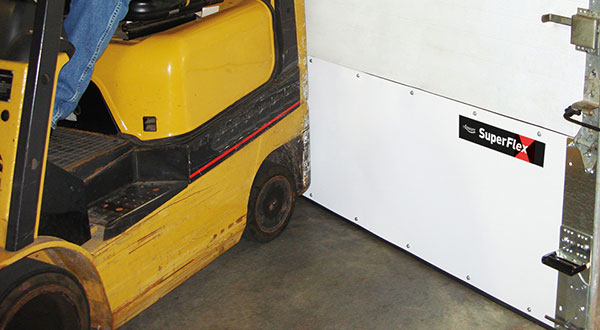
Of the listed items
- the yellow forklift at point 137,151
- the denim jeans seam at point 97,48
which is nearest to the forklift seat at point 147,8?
the yellow forklift at point 137,151

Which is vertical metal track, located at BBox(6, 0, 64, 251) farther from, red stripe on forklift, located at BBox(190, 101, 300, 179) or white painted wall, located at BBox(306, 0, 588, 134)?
white painted wall, located at BBox(306, 0, 588, 134)

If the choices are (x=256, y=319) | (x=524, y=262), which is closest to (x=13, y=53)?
(x=256, y=319)

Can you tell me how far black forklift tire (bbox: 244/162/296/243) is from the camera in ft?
13.0

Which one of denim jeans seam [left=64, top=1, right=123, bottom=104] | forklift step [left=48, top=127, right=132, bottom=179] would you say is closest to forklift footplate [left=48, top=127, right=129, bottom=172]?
forklift step [left=48, top=127, right=132, bottom=179]

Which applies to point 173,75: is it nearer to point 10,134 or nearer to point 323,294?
point 10,134

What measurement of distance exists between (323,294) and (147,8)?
1.62 m

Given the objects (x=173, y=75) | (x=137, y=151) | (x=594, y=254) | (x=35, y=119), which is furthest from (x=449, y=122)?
(x=35, y=119)

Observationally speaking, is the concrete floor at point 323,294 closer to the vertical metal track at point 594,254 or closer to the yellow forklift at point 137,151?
the yellow forklift at point 137,151

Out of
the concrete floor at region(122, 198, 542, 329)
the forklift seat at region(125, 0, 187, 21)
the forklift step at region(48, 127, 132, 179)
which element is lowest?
the concrete floor at region(122, 198, 542, 329)

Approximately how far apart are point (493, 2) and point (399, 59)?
640mm

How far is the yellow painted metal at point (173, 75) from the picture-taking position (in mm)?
3186

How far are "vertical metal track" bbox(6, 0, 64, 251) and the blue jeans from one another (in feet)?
0.64

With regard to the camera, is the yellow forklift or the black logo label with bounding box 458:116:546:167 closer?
the yellow forklift

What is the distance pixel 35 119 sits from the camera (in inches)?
101
